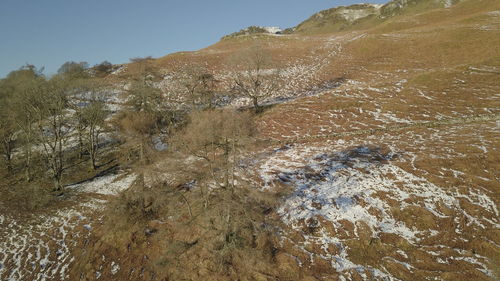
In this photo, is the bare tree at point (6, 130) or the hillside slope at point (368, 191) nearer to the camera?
the hillside slope at point (368, 191)

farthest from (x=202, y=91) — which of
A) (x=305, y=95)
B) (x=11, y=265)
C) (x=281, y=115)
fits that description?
(x=11, y=265)

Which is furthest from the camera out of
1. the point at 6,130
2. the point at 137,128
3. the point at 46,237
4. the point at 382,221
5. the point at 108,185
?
the point at 137,128

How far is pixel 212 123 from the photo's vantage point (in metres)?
12.4

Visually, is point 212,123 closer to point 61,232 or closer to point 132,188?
point 132,188

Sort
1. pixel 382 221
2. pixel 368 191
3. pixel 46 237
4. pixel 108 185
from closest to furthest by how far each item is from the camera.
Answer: pixel 382 221, pixel 368 191, pixel 46 237, pixel 108 185

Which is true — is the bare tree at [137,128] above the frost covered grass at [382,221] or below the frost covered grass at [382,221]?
above

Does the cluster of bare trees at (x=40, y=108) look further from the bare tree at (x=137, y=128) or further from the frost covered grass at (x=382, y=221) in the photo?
the frost covered grass at (x=382, y=221)

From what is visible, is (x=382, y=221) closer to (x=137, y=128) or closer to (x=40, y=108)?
(x=137, y=128)

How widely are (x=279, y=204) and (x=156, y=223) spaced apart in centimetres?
863

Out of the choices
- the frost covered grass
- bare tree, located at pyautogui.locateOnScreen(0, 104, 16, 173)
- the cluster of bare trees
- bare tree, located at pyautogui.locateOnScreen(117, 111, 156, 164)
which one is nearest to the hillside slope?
the frost covered grass

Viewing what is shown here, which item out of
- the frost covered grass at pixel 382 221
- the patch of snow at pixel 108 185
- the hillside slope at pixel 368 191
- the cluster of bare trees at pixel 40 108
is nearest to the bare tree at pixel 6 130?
the cluster of bare trees at pixel 40 108

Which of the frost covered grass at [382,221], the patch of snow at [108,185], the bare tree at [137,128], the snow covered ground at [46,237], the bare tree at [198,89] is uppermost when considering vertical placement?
the bare tree at [198,89]

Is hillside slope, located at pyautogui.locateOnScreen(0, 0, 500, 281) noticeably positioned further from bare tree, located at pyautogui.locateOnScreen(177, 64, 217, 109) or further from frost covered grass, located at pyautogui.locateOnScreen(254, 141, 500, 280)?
bare tree, located at pyautogui.locateOnScreen(177, 64, 217, 109)

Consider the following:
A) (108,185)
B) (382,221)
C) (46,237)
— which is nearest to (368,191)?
(382,221)
